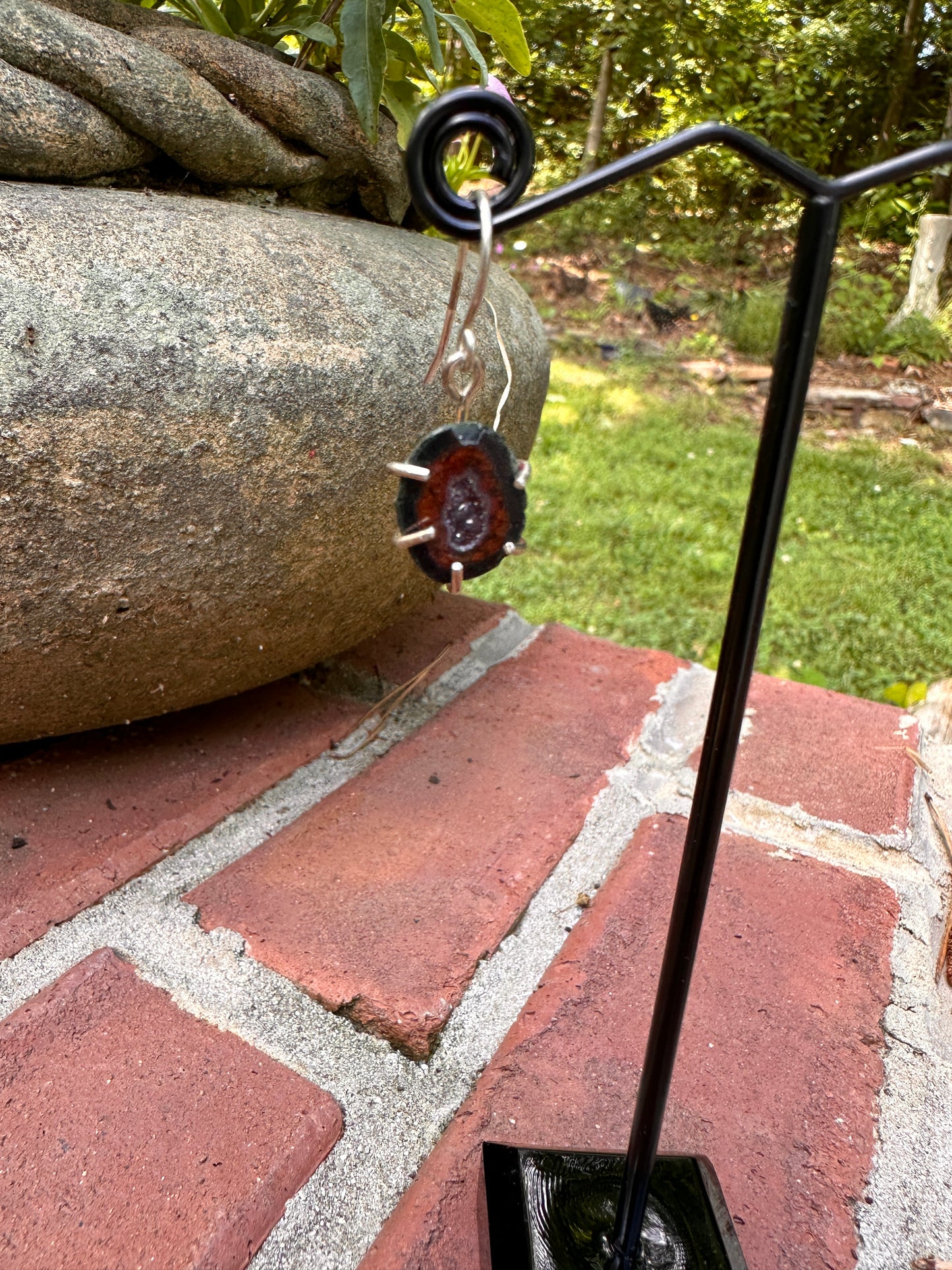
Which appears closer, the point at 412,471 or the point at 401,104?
the point at 412,471

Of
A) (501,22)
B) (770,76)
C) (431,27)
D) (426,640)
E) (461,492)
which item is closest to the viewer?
(461,492)

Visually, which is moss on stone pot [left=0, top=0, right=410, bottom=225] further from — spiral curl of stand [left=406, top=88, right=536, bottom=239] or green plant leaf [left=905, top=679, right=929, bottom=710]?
green plant leaf [left=905, top=679, right=929, bottom=710]

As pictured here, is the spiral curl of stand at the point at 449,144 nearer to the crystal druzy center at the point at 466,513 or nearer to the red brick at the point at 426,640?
the crystal druzy center at the point at 466,513

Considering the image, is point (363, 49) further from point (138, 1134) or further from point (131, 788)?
point (138, 1134)

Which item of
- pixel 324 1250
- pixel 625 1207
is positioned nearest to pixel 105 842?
pixel 324 1250

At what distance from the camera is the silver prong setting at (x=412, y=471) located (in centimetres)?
60

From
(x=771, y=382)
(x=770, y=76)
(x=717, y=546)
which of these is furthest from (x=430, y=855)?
(x=770, y=76)

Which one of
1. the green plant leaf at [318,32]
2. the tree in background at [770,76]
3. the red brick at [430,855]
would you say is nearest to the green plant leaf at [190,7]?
the green plant leaf at [318,32]

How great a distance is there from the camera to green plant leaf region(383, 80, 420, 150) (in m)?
1.41

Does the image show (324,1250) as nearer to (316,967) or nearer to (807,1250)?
(316,967)

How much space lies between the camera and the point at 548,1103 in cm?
86

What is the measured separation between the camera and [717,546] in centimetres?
280

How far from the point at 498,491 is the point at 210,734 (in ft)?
2.71

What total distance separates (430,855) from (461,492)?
2.05 feet
